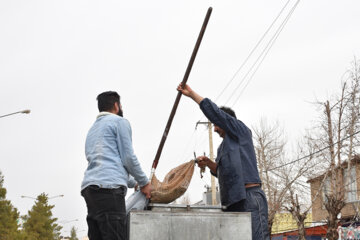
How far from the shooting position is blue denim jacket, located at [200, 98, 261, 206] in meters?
4.14

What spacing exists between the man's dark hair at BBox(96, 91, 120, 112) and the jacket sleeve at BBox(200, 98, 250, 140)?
83 cm

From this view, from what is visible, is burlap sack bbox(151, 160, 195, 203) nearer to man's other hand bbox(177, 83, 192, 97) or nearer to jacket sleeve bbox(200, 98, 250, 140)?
jacket sleeve bbox(200, 98, 250, 140)

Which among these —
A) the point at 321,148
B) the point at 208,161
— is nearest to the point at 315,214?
the point at 321,148

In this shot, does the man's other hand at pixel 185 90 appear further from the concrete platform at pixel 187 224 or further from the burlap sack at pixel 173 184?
the concrete platform at pixel 187 224

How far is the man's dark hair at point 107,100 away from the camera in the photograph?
416 cm

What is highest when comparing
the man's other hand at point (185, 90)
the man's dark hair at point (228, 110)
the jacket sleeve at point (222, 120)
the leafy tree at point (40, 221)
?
the man's other hand at point (185, 90)

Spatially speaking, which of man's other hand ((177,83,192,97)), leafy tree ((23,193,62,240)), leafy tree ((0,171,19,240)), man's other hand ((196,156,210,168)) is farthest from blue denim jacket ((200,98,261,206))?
leafy tree ((23,193,62,240))


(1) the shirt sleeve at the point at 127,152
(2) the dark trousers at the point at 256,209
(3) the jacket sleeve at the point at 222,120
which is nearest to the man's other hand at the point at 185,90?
(3) the jacket sleeve at the point at 222,120

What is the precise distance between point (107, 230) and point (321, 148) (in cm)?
2239

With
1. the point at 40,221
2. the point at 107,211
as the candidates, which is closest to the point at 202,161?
the point at 107,211

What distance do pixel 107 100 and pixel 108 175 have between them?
2.66 feet

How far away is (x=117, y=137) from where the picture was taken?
3.85 meters

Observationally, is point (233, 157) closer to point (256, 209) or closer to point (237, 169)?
point (237, 169)

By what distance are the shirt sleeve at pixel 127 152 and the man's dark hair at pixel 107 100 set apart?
1.08 ft
